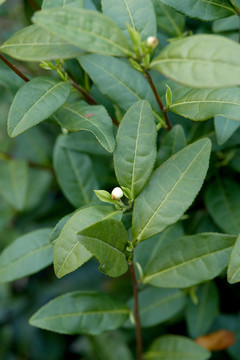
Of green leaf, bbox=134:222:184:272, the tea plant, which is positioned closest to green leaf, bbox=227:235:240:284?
the tea plant

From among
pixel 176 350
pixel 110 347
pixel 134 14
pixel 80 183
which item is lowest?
pixel 110 347

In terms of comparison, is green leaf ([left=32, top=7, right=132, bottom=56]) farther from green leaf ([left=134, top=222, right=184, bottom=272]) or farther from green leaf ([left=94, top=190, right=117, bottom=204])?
green leaf ([left=134, top=222, right=184, bottom=272])

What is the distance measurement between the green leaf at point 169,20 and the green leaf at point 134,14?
1.05 ft

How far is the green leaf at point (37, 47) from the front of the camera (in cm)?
84

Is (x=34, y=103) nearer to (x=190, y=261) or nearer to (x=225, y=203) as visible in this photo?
(x=190, y=261)

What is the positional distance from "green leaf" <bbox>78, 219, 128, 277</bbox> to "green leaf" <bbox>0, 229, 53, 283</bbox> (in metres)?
0.34

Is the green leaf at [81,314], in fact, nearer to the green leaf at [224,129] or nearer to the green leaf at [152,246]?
the green leaf at [152,246]

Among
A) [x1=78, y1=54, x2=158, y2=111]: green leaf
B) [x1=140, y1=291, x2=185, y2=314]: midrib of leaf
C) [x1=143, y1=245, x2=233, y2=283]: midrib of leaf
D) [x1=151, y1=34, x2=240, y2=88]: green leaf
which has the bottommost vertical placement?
[x1=140, y1=291, x2=185, y2=314]: midrib of leaf

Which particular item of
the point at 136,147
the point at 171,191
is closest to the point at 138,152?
the point at 136,147

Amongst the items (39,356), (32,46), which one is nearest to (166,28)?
(32,46)

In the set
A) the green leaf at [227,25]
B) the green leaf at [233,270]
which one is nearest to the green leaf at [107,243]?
the green leaf at [233,270]

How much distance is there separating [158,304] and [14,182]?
2.73ft

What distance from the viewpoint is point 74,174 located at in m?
1.29

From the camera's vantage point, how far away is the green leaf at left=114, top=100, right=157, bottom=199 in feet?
3.01
